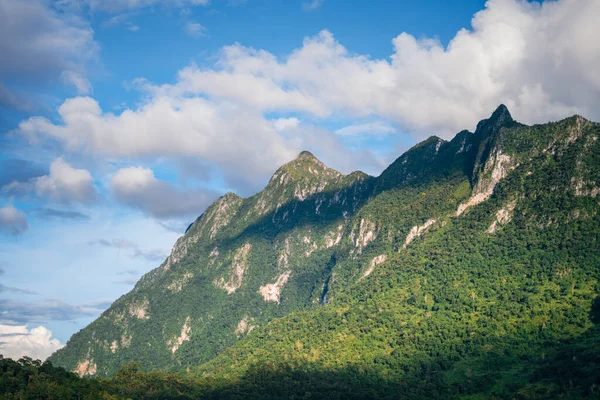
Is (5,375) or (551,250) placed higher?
(551,250)

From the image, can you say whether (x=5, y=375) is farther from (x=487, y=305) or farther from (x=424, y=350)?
(x=487, y=305)

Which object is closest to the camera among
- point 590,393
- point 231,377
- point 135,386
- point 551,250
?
point 590,393

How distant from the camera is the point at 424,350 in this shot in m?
172

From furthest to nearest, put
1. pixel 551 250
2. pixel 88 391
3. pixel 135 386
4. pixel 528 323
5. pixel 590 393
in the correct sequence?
pixel 551 250 → pixel 528 323 → pixel 135 386 → pixel 88 391 → pixel 590 393

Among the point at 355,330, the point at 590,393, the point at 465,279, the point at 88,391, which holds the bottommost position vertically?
the point at 88,391

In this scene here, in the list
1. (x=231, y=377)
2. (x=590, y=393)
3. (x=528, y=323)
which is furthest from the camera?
(x=231, y=377)

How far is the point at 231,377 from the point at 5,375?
66288 mm

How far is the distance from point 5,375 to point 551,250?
6384 inches

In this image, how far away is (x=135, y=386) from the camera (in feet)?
483

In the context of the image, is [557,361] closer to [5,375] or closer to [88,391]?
[88,391]

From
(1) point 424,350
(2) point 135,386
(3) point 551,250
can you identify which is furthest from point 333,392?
(3) point 551,250

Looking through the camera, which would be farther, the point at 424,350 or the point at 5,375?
the point at 424,350

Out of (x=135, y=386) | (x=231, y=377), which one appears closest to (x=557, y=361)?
(x=231, y=377)

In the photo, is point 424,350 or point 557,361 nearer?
point 557,361
